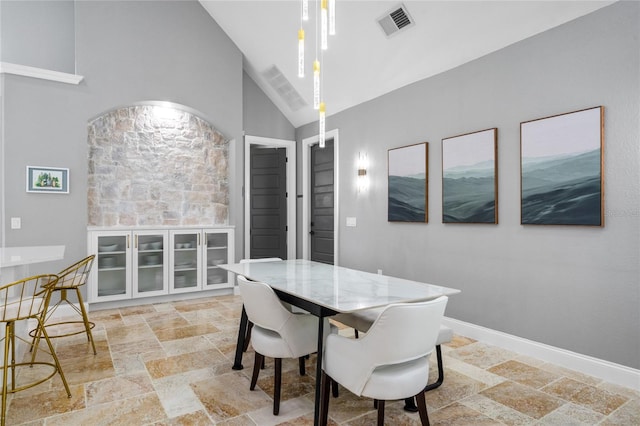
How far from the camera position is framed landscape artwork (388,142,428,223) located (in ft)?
13.5

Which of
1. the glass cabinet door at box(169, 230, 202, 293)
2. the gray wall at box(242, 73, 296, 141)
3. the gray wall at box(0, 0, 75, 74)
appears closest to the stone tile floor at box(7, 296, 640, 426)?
the glass cabinet door at box(169, 230, 202, 293)

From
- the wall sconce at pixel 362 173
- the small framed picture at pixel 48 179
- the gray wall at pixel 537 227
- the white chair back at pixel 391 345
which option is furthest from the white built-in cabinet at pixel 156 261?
the white chair back at pixel 391 345

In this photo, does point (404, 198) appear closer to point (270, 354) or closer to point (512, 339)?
point (512, 339)

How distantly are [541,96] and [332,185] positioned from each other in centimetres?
314

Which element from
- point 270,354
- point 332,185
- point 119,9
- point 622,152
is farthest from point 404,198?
point 119,9

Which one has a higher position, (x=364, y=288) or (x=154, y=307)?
(x=364, y=288)

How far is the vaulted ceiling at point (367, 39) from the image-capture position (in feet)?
10.4

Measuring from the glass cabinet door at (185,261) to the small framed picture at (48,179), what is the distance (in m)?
1.35

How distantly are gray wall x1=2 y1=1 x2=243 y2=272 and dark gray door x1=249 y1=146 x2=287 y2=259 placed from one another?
27.9 inches

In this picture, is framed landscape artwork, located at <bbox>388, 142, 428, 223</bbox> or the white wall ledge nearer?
the white wall ledge

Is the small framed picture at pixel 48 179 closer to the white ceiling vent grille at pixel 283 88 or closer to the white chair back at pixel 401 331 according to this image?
the white ceiling vent grille at pixel 283 88

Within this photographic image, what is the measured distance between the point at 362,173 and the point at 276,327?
3.08m

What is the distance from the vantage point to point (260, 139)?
6.13m

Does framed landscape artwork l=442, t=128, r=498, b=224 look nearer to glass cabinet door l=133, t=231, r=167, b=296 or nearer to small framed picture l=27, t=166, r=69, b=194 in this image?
glass cabinet door l=133, t=231, r=167, b=296
